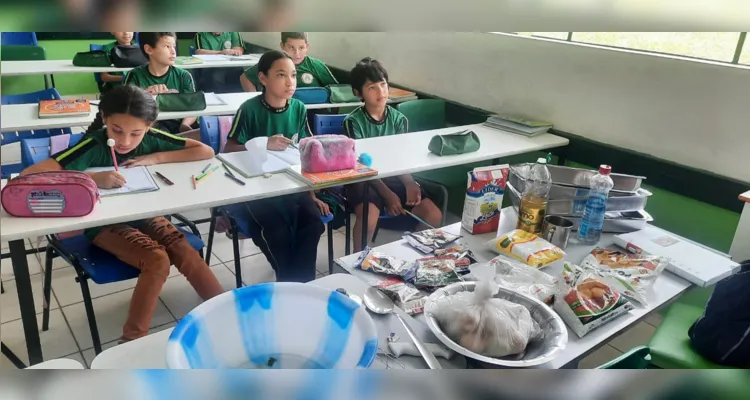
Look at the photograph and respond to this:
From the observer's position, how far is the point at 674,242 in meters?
1.63

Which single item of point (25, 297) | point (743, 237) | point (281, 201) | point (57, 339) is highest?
point (743, 237)

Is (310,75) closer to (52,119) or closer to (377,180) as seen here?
(377,180)

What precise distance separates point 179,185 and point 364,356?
1.36 metres

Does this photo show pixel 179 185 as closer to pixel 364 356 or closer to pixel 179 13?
pixel 364 356

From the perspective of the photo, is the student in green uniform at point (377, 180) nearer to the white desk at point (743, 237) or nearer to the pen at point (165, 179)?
the pen at point (165, 179)

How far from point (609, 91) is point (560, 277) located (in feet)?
4.98

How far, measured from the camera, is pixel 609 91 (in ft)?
8.19

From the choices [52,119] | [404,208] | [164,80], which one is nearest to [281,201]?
[404,208]

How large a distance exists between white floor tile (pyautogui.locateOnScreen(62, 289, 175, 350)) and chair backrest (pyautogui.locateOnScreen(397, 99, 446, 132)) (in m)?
1.70

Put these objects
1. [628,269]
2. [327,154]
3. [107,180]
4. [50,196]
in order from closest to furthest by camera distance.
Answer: [628,269] < [50,196] < [107,180] < [327,154]

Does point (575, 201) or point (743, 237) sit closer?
point (575, 201)

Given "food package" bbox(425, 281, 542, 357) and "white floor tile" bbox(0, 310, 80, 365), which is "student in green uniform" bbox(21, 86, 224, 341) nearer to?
"white floor tile" bbox(0, 310, 80, 365)

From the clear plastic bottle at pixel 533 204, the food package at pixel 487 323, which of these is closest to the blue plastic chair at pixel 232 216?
the clear plastic bottle at pixel 533 204

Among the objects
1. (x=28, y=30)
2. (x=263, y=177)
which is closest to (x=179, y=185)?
(x=263, y=177)
